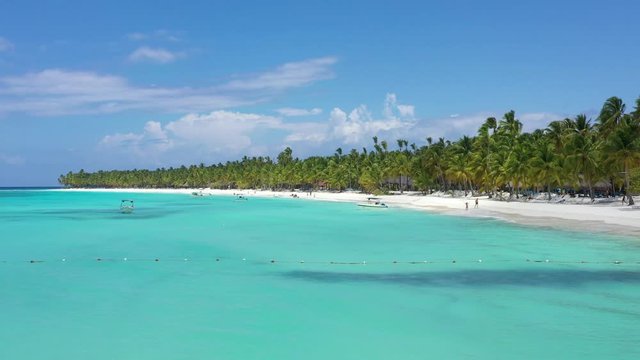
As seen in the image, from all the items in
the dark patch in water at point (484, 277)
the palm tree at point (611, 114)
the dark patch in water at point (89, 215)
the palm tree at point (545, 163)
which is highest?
the palm tree at point (611, 114)

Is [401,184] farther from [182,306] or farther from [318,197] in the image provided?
[182,306]

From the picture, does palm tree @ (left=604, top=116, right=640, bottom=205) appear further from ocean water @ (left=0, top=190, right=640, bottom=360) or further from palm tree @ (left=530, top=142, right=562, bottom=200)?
ocean water @ (left=0, top=190, right=640, bottom=360)

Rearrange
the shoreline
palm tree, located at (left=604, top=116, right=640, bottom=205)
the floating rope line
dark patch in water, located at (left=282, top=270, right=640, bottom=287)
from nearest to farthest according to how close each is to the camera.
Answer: dark patch in water, located at (left=282, top=270, right=640, bottom=287) < the floating rope line < the shoreline < palm tree, located at (left=604, top=116, right=640, bottom=205)

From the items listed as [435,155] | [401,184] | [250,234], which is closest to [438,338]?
[250,234]

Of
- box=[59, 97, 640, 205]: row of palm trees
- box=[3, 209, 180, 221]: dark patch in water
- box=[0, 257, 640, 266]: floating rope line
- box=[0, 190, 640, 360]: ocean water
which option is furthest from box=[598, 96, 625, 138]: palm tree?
box=[3, 209, 180, 221]: dark patch in water

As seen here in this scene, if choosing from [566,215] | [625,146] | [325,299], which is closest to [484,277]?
[325,299]

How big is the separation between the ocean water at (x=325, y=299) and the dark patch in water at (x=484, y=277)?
0.06 m

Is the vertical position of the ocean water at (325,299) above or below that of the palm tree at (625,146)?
below

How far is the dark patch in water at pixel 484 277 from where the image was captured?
22.8 m

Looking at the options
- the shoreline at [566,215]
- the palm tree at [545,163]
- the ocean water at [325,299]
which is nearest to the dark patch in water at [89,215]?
the ocean water at [325,299]

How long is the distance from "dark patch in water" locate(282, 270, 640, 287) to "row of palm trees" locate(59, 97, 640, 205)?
31.8m

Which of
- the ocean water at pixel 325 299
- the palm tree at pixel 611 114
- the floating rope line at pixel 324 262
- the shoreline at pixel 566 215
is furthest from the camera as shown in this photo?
the palm tree at pixel 611 114

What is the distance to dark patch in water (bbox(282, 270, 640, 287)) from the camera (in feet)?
74.9

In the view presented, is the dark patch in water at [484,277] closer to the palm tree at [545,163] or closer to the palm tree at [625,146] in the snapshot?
the palm tree at [625,146]
